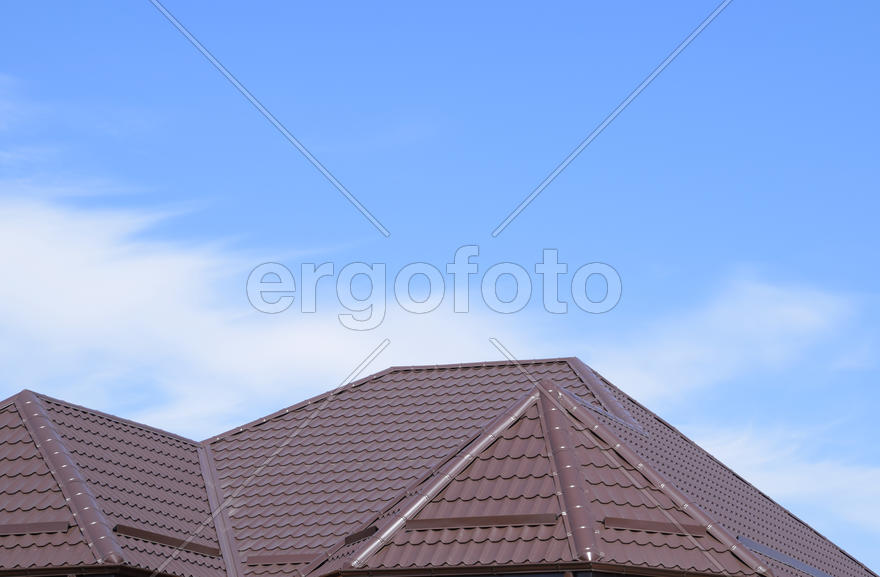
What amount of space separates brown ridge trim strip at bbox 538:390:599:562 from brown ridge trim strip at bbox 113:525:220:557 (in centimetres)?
537

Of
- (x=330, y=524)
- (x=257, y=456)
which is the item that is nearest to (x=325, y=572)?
(x=330, y=524)

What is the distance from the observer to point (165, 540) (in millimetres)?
15414

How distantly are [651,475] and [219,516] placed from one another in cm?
712

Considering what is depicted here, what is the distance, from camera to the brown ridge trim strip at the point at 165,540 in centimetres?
1466

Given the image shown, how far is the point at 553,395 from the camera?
15109 mm

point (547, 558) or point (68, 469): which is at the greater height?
point (68, 469)

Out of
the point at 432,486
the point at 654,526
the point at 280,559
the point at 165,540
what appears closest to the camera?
the point at 654,526

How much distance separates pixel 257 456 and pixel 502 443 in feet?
21.3

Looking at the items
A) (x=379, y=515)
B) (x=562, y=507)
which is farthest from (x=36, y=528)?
(x=562, y=507)

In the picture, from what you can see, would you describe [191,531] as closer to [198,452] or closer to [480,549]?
[198,452]

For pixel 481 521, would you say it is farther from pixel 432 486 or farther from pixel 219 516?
pixel 219 516

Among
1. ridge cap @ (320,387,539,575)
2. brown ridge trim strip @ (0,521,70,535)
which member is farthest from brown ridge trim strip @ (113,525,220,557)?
ridge cap @ (320,387,539,575)

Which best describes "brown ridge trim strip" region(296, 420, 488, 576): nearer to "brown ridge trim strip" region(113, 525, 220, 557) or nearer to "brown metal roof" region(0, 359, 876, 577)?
"brown metal roof" region(0, 359, 876, 577)

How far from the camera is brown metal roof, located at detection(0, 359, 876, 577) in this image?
1332 centimetres
